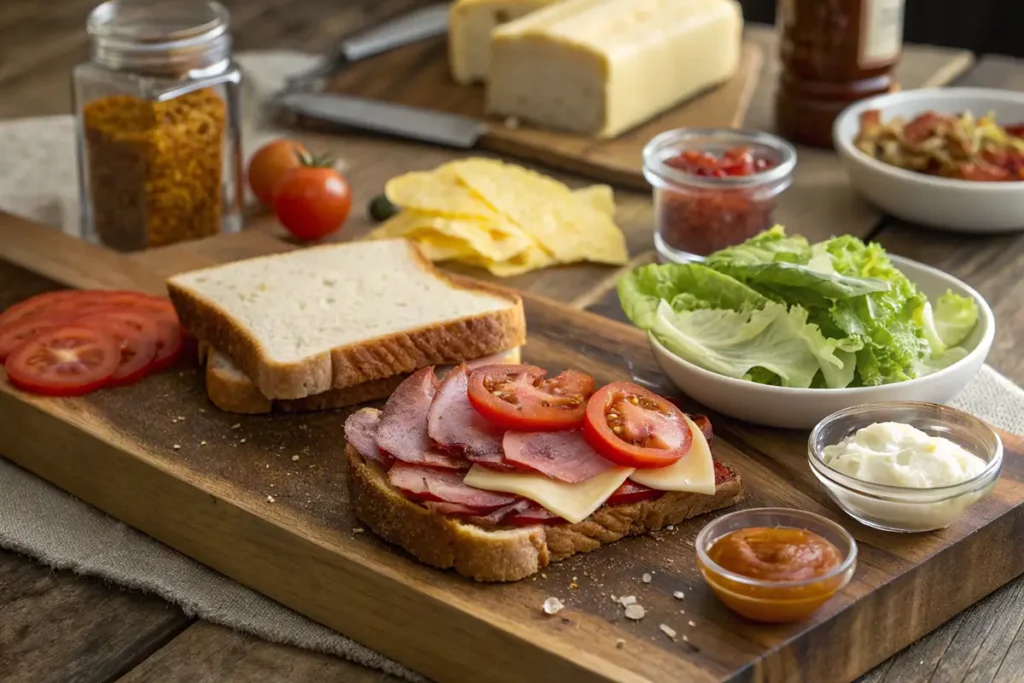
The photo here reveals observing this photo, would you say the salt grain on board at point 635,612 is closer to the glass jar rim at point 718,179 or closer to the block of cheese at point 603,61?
the glass jar rim at point 718,179

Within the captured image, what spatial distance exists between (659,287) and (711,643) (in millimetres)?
1256

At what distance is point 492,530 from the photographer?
8.74 ft

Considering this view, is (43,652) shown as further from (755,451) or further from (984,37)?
(984,37)

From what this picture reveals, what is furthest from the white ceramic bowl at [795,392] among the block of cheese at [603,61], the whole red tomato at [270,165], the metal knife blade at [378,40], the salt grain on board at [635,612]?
the metal knife blade at [378,40]

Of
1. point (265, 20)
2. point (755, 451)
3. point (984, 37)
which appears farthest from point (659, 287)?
point (984, 37)

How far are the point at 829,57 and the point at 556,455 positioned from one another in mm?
2874

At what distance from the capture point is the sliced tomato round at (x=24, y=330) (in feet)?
11.6

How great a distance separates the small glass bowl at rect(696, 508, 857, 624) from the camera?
2461mm

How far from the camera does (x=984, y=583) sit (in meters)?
2.85

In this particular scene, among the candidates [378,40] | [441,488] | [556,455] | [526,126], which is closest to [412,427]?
[441,488]

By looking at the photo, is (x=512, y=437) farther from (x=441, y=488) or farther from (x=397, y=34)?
(x=397, y=34)

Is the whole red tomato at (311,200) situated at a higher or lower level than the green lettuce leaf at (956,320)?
lower

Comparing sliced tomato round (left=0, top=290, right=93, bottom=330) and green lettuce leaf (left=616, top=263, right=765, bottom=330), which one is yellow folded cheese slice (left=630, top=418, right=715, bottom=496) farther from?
sliced tomato round (left=0, top=290, right=93, bottom=330)

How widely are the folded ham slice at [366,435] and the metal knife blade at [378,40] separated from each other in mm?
2947
